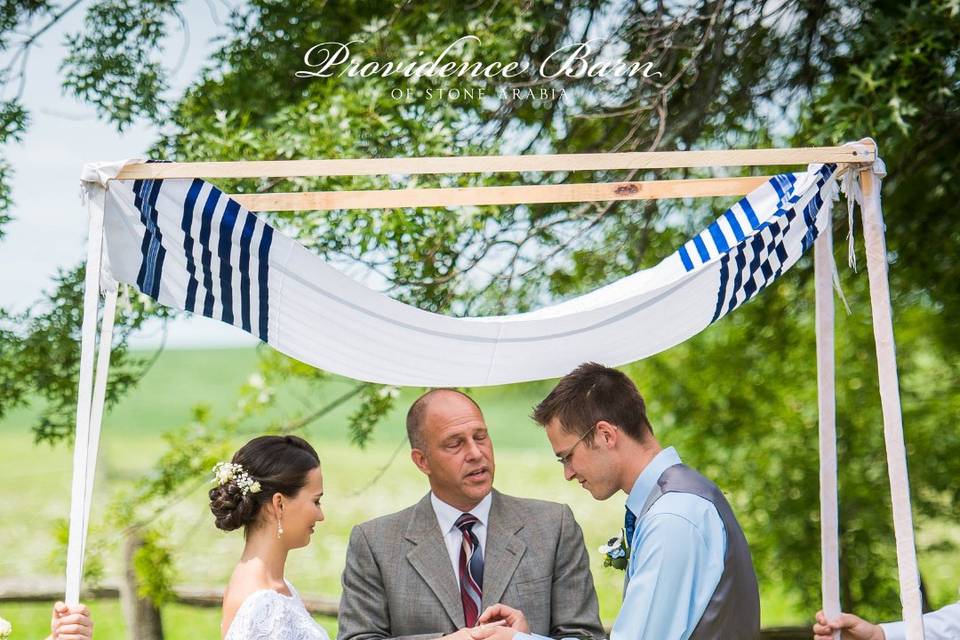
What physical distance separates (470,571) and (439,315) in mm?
943

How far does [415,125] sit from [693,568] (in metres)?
3.48

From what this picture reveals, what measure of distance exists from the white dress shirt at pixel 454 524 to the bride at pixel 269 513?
0.46m

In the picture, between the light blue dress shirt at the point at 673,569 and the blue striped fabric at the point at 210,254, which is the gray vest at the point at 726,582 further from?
the blue striped fabric at the point at 210,254

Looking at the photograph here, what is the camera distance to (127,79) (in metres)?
6.25

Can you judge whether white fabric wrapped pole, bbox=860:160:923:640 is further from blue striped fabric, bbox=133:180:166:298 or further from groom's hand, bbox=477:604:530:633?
blue striped fabric, bbox=133:180:166:298

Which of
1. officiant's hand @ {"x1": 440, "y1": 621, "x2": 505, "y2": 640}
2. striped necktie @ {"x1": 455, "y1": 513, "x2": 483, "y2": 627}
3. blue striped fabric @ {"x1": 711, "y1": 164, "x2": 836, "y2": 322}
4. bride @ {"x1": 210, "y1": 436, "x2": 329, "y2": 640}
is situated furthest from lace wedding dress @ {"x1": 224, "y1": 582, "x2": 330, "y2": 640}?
blue striped fabric @ {"x1": 711, "y1": 164, "x2": 836, "y2": 322}

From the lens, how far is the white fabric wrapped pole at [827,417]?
12.0 ft

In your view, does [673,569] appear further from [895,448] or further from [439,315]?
[439,315]

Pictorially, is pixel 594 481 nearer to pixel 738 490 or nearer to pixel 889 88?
pixel 889 88

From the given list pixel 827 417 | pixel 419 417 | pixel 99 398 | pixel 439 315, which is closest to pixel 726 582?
pixel 827 417

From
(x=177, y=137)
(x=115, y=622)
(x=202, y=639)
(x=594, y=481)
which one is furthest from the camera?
(x=115, y=622)

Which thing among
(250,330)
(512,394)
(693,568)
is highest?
(512,394)

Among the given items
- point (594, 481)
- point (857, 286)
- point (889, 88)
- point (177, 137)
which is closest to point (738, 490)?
point (857, 286)

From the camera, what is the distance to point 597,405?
3.05 meters
